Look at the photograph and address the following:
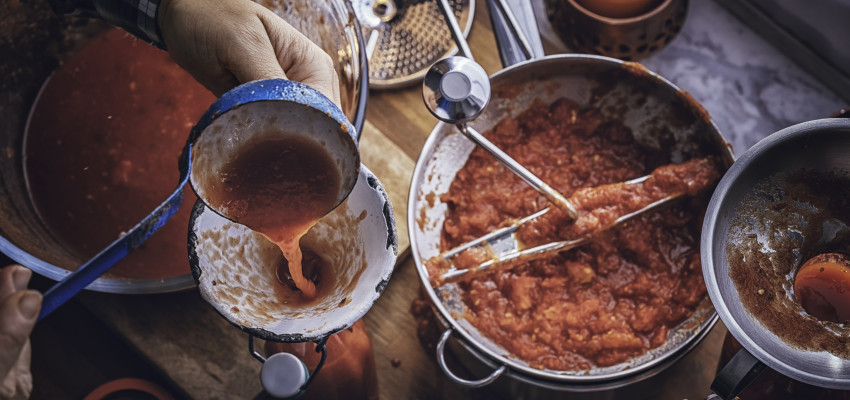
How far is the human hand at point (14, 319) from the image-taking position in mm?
926

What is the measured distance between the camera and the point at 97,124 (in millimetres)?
1420

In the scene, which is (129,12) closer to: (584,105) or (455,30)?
(455,30)

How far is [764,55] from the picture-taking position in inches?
63.7

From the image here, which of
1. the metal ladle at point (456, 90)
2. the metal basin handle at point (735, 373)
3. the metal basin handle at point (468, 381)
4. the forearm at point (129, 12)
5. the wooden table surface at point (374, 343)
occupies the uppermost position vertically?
the forearm at point (129, 12)

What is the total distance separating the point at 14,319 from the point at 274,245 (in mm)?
383

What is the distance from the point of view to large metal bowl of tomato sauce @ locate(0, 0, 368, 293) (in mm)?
1314

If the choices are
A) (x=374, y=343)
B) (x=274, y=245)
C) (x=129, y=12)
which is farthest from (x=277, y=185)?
(x=374, y=343)

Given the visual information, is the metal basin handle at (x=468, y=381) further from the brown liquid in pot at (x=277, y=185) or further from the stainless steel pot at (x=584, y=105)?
the brown liquid in pot at (x=277, y=185)

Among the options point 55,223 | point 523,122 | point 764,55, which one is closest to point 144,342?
point 55,223

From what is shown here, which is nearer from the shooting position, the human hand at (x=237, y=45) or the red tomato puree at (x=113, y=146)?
the human hand at (x=237, y=45)

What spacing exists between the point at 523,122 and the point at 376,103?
35cm

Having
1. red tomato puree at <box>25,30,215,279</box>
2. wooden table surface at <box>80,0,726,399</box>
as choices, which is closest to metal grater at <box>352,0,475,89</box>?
wooden table surface at <box>80,0,726,399</box>

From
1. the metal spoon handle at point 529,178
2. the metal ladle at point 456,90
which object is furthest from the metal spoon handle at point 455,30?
the metal spoon handle at point 529,178

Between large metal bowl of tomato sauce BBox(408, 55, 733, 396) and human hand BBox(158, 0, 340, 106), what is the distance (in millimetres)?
332
